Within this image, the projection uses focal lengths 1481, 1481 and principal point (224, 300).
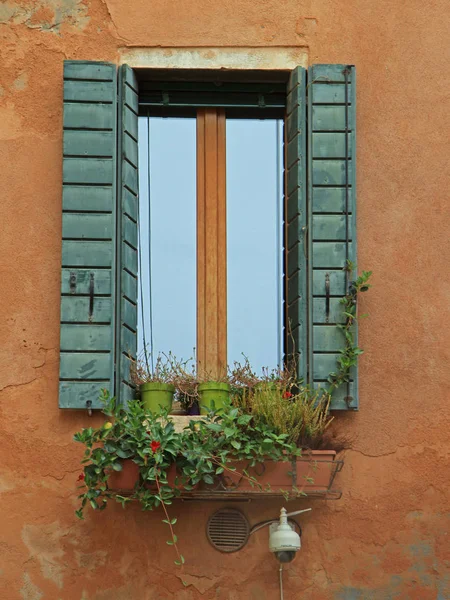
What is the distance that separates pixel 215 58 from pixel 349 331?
4.92 feet

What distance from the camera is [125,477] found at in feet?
20.9

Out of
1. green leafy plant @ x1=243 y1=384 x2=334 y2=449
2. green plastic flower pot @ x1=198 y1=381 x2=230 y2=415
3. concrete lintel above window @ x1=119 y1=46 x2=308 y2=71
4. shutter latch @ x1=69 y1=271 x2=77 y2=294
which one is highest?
concrete lintel above window @ x1=119 y1=46 x2=308 y2=71

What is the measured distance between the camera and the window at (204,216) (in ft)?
22.1

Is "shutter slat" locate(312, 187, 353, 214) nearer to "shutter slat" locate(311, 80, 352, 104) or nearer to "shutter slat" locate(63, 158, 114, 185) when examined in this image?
"shutter slat" locate(311, 80, 352, 104)

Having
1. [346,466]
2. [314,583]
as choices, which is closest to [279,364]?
[346,466]

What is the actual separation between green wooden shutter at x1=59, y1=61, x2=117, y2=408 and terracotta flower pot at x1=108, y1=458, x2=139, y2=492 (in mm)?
374

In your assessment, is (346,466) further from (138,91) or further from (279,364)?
(138,91)

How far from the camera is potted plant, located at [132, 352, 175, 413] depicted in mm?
6750

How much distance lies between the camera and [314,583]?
6.48 m

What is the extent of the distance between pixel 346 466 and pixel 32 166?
6.68 ft

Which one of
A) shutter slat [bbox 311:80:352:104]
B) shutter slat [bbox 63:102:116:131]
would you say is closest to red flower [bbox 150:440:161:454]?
shutter slat [bbox 63:102:116:131]

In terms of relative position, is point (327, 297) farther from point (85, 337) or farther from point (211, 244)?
point (85, 337)

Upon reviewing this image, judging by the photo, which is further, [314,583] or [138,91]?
[138,91]

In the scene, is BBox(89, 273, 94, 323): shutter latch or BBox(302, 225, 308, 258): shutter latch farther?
BBox(302, 225, 308, 258): shutter latch
